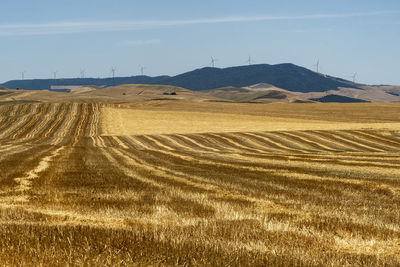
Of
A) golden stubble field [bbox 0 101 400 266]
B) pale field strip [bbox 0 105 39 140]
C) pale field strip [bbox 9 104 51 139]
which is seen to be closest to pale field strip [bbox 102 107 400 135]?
pale field strip [bbox 9 104 51 139]

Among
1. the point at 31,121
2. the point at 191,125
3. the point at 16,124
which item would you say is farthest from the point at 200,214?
the point at 31,121

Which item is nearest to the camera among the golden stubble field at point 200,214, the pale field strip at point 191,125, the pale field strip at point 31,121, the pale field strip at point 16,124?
the golden stubble field at point 200,214

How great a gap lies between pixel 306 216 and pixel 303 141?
4908cm

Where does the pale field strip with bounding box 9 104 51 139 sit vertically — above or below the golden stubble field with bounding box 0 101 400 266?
below

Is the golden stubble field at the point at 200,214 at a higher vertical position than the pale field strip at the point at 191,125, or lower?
higher

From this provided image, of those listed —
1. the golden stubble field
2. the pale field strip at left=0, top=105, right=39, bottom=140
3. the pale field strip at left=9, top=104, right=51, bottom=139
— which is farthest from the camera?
the pale field strip at left=0, top=105, right=39, bottom=140

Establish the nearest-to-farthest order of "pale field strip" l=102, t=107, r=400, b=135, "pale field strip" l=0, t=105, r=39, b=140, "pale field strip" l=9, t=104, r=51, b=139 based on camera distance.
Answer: "pale field strip" l=9, t=104, r=51, b=139
"pale field strip" l=0, t=105, r=39, b=140
"pale field strip" l=102, t=107, r=400, b=135

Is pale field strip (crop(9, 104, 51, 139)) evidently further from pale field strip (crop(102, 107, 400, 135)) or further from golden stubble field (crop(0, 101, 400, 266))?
golden stubble field (crop(0, 101, 400, 266))

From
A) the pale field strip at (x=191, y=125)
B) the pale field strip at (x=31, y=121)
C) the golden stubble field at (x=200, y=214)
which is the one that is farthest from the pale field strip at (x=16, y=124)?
the golden stubble field at (x=200, y=214)

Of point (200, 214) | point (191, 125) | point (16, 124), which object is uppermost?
point (200, 214)

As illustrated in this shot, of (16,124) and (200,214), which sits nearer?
(200,214)

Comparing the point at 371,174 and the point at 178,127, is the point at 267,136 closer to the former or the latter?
the point at 178,127

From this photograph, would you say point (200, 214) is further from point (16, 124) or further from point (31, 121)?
point (31, 121)

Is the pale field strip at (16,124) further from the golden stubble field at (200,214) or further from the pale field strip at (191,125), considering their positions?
the golden stubble field at (200,214)
